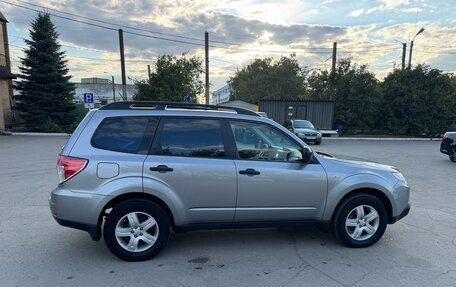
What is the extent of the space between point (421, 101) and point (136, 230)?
27.2 m

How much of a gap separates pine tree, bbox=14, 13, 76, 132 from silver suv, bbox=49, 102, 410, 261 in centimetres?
2146

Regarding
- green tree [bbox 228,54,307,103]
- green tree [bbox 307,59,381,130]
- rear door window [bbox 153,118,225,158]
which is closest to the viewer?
rear door window [bbox 153,118,225,158]

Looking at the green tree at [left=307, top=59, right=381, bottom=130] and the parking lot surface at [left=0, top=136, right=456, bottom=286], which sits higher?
the green tree at [left=307, top=59, right=381, bottom=130]

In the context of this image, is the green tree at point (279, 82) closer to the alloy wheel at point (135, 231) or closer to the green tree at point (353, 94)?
the green tree at point (353, 94)

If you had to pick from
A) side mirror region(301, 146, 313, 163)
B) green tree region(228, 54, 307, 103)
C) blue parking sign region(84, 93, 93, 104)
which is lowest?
side mirror region(301, 146, 313, 163)

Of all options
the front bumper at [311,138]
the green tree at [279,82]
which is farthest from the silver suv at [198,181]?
the green tree at [279,82]

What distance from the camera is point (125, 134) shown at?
373 cm

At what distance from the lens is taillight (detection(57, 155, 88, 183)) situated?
3.52 metres

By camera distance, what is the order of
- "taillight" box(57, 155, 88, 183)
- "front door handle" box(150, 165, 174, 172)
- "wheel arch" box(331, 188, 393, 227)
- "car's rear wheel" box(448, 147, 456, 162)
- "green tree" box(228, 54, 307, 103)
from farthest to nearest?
1. "green tree" box(228, 54, 307, 103)
2. "car's rear wheel" box(448, 147, 456, 162)
3. "wheel arch" box(331, 188, 393, 227)
4. "front door handle" box(150, 165, 174, 172)
5. "taillight" box(57, 155, 88, 183)

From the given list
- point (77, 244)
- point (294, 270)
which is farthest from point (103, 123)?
point (294, 270)

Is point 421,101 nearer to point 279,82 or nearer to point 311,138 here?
point 311,138

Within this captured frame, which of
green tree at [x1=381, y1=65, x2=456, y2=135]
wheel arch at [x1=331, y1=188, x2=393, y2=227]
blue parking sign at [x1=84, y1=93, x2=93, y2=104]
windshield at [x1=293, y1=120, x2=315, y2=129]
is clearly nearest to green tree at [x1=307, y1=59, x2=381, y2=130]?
green tree at [x1=381, y1=65, x2=456, y2=135]

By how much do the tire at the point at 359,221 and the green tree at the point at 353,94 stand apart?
2250cm

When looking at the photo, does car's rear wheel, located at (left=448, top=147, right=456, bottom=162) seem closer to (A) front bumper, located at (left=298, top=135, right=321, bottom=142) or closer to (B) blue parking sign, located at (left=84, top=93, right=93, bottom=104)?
(A) front bumper, located at (left=298, top=135, right=321, bottom=142)
